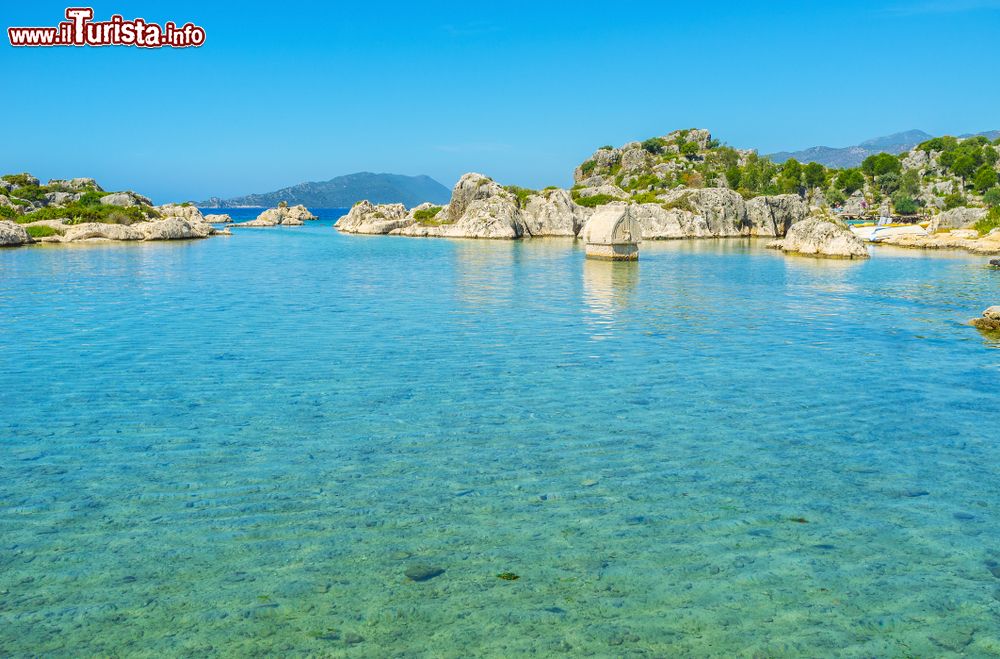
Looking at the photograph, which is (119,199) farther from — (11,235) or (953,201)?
(953,201)

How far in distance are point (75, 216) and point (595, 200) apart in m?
82.5

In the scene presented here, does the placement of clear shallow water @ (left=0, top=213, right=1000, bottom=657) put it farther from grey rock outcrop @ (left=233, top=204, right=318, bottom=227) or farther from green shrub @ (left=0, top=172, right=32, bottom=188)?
grey rock outcrop @ (left=233, top=204, right=318, bottom=227)

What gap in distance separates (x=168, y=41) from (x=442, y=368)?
29.8 m

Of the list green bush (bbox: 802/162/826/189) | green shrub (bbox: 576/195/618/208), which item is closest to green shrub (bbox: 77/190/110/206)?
green shrub (bbox: 576/195/618/208)

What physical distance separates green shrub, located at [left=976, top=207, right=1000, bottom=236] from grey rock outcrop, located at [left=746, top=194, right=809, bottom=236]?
33.8 meters

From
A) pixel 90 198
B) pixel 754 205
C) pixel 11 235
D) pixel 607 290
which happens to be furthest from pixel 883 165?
pixel 11 235

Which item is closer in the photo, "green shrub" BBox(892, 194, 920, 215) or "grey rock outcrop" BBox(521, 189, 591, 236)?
"grey rock outcrop" BBox(521, 189, 591, 236)

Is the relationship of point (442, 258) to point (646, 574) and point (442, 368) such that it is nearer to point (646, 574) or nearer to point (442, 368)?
point (442, 368)

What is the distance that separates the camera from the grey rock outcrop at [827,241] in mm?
64875

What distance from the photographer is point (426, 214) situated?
456ft

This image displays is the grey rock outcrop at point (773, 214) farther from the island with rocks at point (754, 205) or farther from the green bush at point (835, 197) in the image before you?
the green bush at point (835, 197)

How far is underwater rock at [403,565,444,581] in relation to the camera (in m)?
7.55

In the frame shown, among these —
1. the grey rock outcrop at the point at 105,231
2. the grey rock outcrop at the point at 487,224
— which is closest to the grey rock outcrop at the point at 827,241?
the grey rock outcrop at the point at 487,224

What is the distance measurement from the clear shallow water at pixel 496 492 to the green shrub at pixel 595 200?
103 meters
